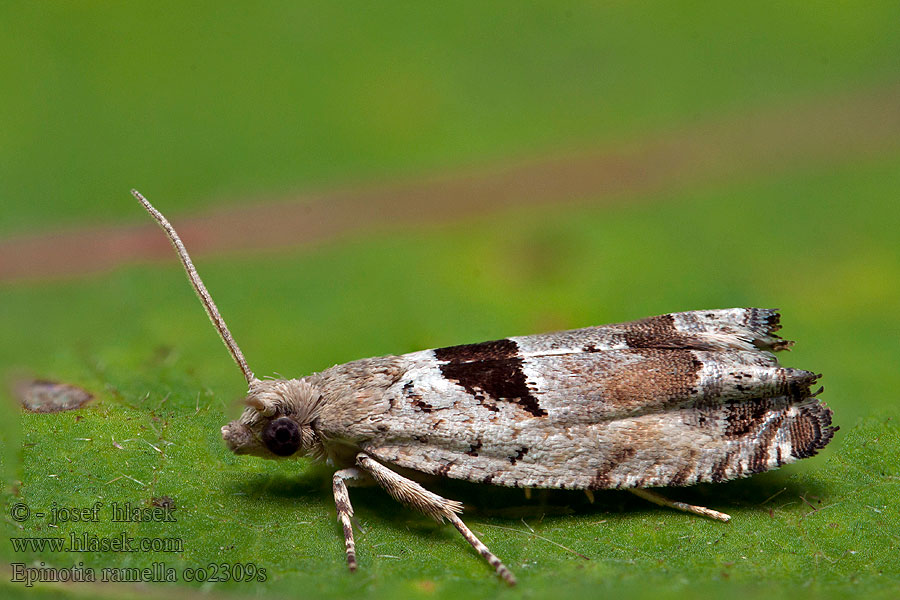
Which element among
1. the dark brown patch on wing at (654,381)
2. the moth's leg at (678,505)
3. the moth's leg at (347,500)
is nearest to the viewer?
the moth's leg at (347,500)

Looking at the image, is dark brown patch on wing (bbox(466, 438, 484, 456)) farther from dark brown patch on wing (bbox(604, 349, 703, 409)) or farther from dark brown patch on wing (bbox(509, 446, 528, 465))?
dark brown patch on wing (bbox(604, 349, 703, 409))

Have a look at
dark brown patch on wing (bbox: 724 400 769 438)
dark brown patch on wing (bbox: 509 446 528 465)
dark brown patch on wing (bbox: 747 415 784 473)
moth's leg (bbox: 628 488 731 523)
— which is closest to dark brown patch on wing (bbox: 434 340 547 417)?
dark brown patch on wing (bbox: 509 446 528 465)

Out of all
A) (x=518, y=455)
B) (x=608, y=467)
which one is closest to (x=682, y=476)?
(x=608, y=467)

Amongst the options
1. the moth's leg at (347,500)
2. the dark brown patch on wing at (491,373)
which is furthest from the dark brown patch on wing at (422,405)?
the moth's leg at (347,500)

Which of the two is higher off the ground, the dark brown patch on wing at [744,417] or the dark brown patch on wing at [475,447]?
the dark brown patch on wing at [744,417]

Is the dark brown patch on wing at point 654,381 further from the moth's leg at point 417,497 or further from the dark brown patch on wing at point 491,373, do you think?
the moth's leg at point 417,497

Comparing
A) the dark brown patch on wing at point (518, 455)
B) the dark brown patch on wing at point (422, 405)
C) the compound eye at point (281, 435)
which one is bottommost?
the dark brown patch on wing at point (518, 455)

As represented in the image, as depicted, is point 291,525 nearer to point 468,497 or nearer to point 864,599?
point 468,497
